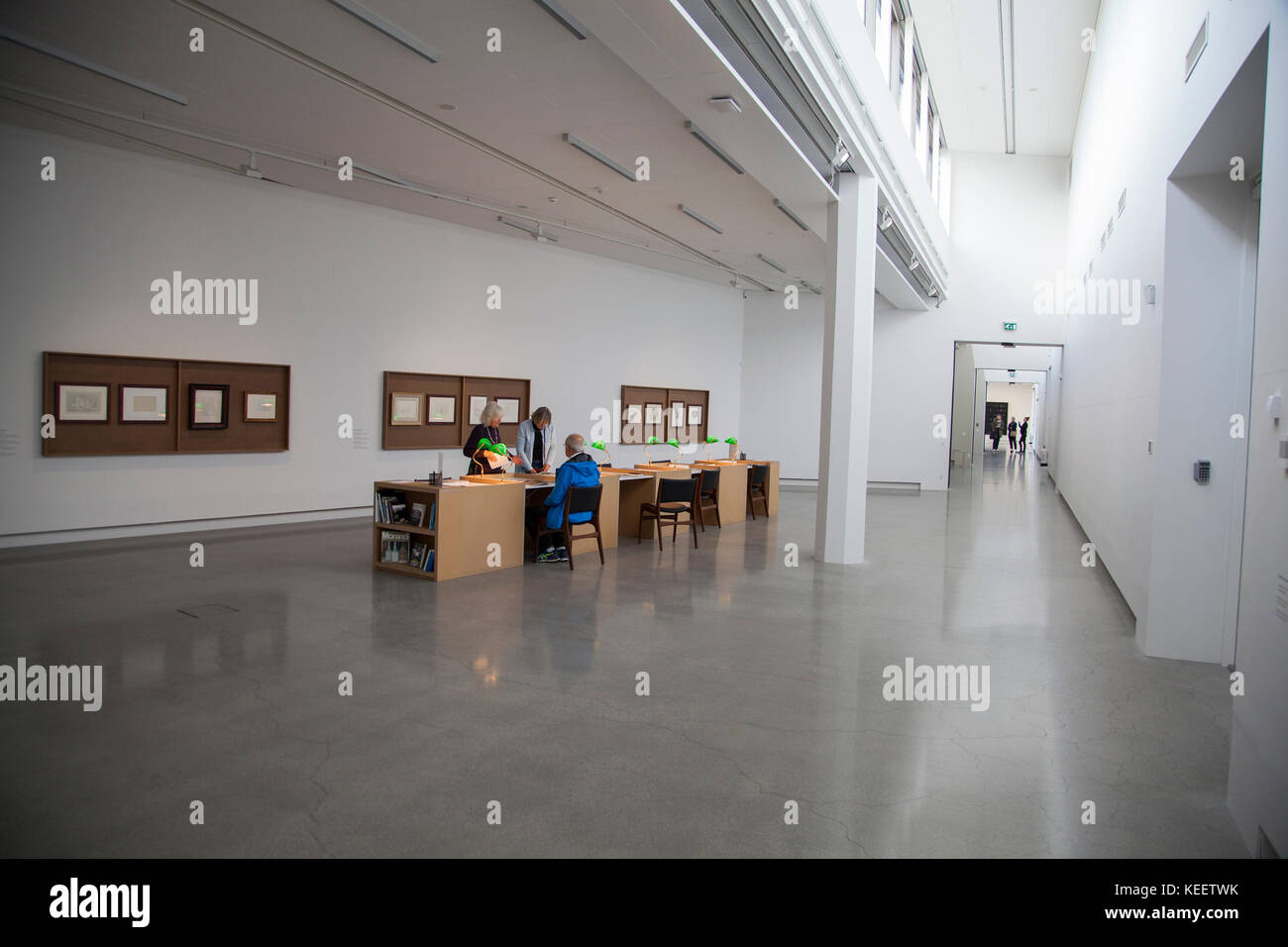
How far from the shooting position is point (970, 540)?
11.2m

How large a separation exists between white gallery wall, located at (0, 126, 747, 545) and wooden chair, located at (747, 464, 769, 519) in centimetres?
354

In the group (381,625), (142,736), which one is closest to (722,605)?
(381,625)

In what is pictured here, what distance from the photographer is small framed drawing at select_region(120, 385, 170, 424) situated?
8867 millimetres

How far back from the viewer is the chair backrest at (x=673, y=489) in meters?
9.63

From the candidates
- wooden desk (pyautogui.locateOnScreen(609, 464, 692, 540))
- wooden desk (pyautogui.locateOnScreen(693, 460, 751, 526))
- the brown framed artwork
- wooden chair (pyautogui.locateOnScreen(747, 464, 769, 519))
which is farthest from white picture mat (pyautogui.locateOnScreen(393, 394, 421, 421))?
wooden chair (pyautogui.locateOnScreen(747, 464, 769, 519))

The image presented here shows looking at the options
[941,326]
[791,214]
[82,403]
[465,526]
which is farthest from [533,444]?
[941,326]

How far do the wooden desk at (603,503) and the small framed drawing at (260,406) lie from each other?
11.4 ft

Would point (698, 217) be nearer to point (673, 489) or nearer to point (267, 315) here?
point (673, 489)

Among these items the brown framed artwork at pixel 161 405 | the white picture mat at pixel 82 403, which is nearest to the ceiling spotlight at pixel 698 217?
the brown framed artwork at pixel 161 405

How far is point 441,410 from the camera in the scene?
1223 cm

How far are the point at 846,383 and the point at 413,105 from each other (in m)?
5.23
